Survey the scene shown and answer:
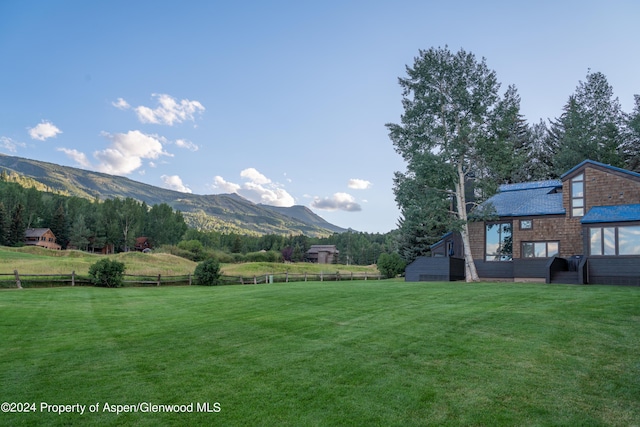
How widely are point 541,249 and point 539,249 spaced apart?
108mm

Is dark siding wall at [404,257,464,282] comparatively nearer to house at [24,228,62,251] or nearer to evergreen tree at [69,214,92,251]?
evergreen tree at [69,214,92,251]

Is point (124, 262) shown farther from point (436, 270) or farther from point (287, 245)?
point (287, 245)

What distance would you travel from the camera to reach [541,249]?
23.4 meters

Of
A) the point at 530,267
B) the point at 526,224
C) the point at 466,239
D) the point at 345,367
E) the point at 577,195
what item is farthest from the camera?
the point at 466,239

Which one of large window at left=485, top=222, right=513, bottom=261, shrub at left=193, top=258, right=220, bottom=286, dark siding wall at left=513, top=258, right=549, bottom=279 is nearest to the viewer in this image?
dark siding wall at left=513, top=258, right=549, bottom=279

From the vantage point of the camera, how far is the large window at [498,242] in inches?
974

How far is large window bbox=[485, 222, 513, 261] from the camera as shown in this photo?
24.8 metres

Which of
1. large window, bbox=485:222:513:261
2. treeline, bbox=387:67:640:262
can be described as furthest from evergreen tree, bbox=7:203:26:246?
large window, bbox=485:222:513:261

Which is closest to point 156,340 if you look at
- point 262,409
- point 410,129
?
point 262,409

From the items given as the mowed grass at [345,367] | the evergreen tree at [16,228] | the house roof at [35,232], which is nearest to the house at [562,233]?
the mowed grass at [345,367]

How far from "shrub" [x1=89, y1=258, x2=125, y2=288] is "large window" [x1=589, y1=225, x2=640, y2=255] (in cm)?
2896

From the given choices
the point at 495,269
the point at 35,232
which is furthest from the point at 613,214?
the point at 35,232

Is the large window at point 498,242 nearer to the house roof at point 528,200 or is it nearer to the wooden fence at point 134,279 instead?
the house roof at point 528,200

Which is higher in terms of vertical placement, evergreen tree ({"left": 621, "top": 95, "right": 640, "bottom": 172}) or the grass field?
evergreen tree ({"left": 621, "top": 95, "right": 640, "bottom": 172})
